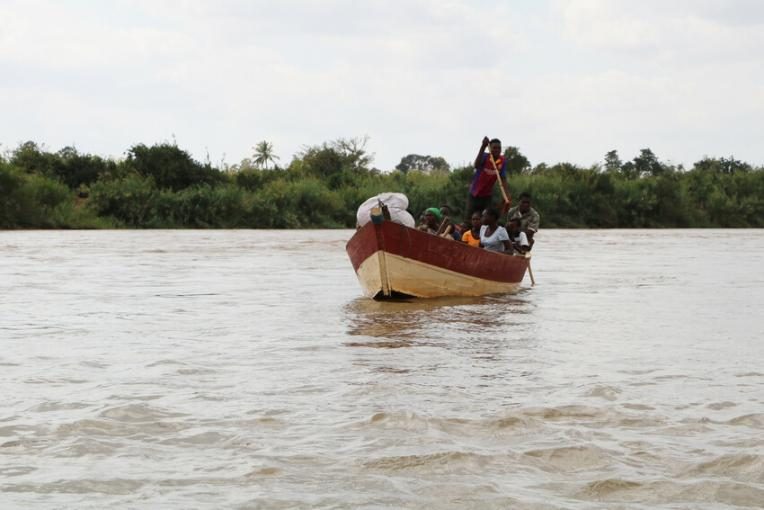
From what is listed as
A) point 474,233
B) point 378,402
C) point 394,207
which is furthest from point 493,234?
point 378,402

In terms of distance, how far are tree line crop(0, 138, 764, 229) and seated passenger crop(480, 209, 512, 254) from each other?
87.8ft

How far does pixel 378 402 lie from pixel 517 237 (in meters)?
9.76

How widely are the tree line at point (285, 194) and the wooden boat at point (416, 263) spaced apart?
27.6 metres

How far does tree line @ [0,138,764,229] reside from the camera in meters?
43.3

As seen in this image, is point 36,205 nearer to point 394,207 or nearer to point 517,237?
point 517,237

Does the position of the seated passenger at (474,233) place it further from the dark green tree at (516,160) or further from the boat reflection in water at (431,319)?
the dark green tree at (516,160)

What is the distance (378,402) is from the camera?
6.45 metres

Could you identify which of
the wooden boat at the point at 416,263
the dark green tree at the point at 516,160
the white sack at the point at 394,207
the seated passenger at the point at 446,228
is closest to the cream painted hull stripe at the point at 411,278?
the wooden boat at the point at 416,263

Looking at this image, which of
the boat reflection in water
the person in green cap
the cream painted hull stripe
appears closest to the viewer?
the boat reflection in water

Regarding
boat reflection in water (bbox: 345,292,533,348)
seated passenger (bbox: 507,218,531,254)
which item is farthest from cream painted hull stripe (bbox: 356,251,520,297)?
seated passenger (bbox: 507,218,531,254)

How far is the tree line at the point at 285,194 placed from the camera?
43344 millimetres

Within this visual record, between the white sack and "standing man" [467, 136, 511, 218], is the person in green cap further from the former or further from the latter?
the white sack

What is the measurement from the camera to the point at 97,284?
15.7m

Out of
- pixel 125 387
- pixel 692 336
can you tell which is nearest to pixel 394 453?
pixel 125 387
